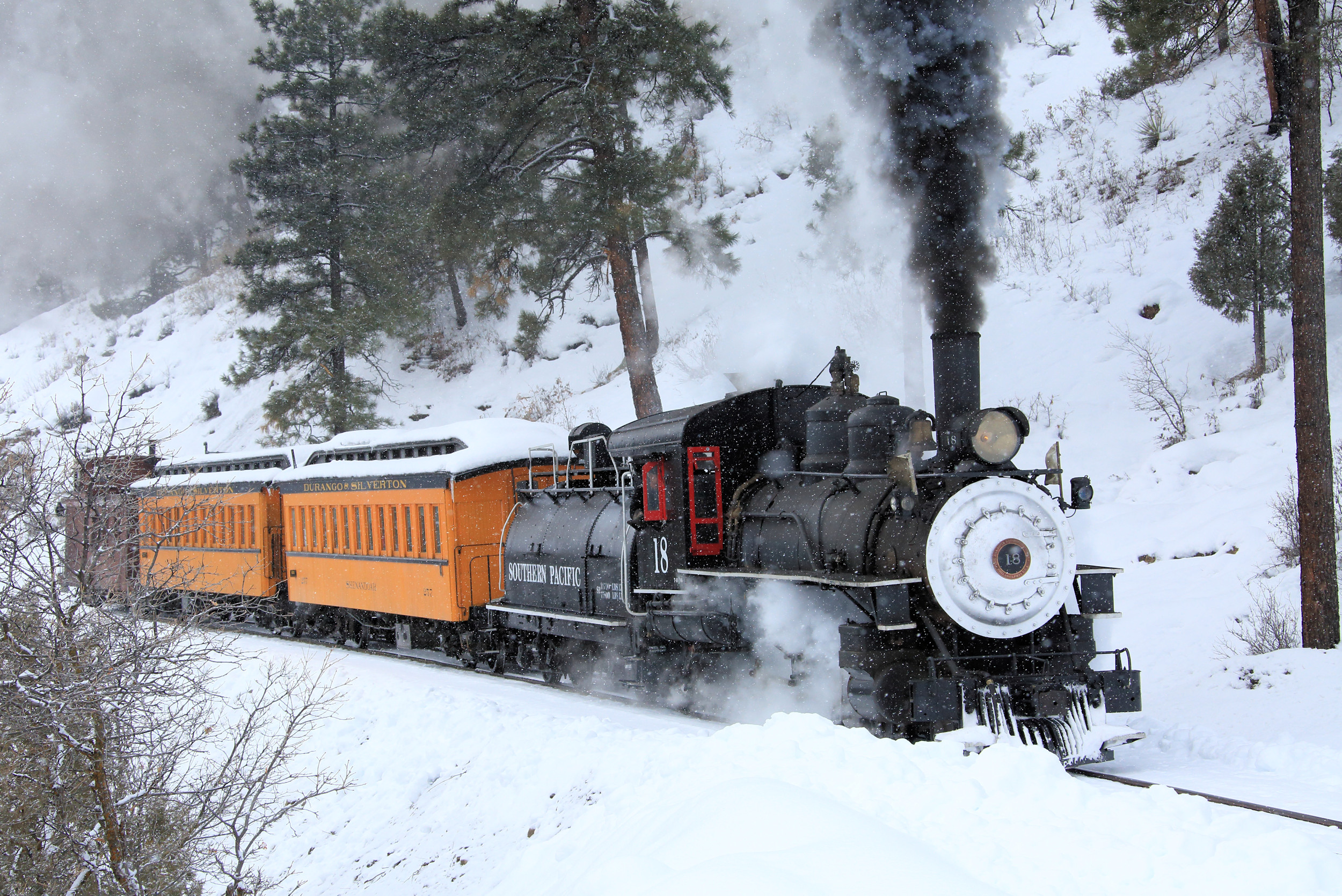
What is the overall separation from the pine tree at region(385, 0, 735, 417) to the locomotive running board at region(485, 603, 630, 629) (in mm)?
4835

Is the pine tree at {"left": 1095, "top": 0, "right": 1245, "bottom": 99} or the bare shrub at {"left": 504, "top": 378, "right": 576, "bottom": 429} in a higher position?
the pine tree at {"left": 1095, "top": 0, "right": 1245, "bottom": 99}

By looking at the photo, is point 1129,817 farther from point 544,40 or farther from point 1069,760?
point 544,40

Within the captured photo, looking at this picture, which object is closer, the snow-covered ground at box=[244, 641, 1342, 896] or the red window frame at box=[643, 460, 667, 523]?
the snow-covered ground at box=[244, 641, 1342, 896]

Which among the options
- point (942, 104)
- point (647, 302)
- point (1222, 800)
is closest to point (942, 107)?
point (942, 104)

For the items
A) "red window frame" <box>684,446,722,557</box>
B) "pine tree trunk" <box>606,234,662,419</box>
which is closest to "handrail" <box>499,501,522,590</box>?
"pine tree trunk" <box>606,234,662,419</box>

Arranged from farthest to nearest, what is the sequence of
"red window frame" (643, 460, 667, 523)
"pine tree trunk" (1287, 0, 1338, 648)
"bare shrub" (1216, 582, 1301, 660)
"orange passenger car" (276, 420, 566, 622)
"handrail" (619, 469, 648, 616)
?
"orange passenger car" (276, 420, 566, 622) < "bare shrub" (1216, 582, 1301, 660) < "handrail" (619, 469, 648, 616) < "pine tree trunk" (1287, 0, 1338, 648) < "red window frame" (643, 460, 667, 523)

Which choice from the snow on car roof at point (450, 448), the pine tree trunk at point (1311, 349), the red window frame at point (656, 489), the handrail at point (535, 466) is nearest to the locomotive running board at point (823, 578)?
the red window frame at point (656, 489)

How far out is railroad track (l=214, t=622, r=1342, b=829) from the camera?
5422mm

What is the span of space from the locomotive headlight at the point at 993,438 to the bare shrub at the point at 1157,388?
30.9 feet

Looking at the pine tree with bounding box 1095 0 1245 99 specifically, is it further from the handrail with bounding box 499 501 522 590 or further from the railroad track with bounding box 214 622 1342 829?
the handrail with bounding box 499 501 522 590

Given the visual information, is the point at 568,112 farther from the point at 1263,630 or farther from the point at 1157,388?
the point at 1263,630

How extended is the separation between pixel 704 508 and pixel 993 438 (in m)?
2.73

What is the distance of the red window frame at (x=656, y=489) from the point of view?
8.70m

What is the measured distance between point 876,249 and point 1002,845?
12.9 metres
